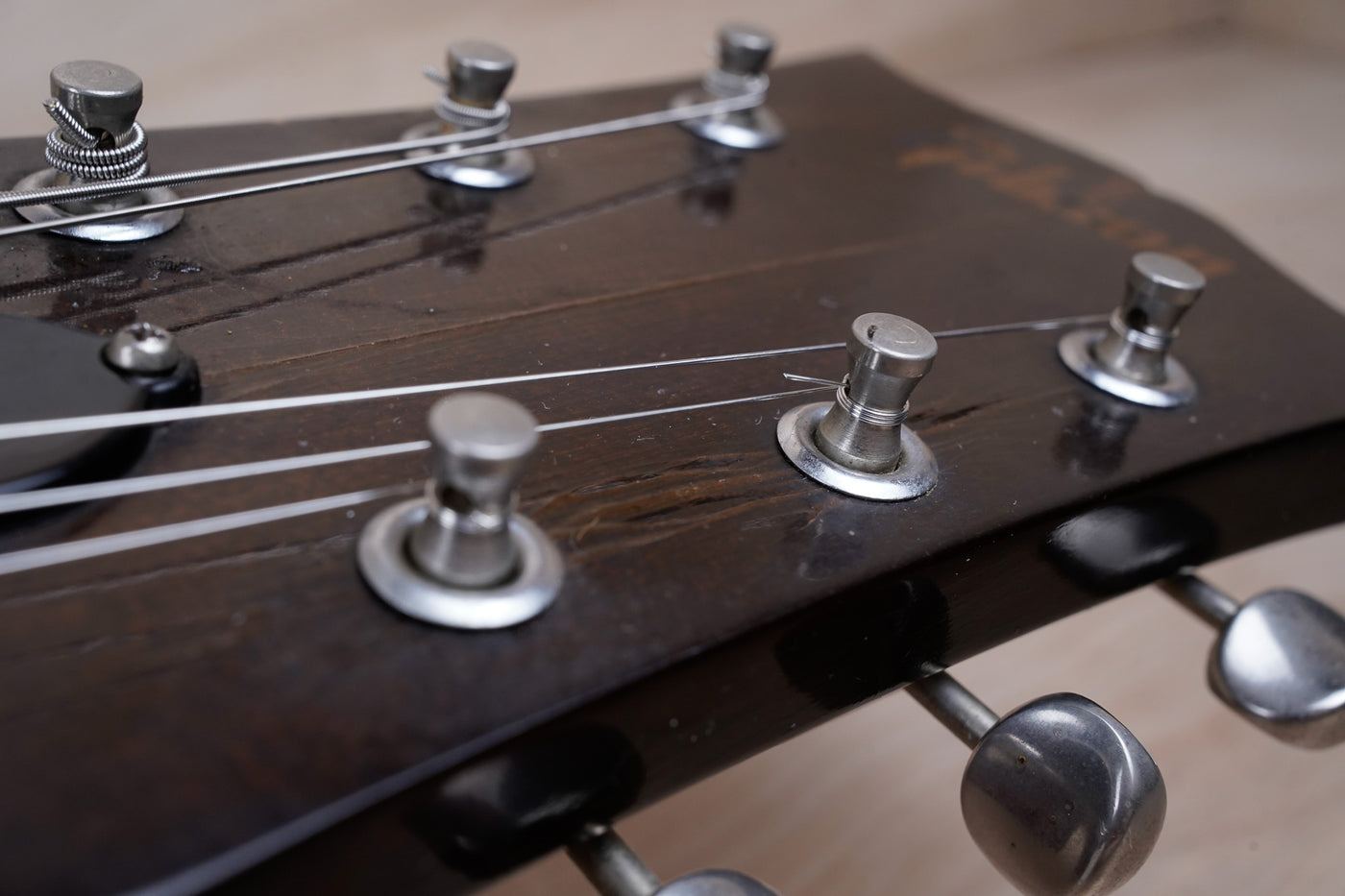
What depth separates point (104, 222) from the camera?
1.97ft

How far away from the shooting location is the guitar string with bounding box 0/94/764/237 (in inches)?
23.2

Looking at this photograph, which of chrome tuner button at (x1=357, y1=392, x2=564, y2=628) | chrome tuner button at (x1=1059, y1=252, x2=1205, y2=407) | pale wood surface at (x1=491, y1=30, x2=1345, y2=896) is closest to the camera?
chrome tuner button at (x1=357, y1=392, x2=564, y2=628)

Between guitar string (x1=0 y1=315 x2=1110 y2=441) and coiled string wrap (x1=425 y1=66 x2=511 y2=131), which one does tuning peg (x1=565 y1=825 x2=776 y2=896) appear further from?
coiled string wrap (x1=425 y1=66 x2=511 y2=131)

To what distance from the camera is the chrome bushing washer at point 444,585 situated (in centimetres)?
44

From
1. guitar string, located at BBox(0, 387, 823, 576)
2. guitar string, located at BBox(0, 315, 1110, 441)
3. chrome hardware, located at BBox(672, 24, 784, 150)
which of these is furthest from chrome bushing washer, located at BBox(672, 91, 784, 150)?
guitar string, located at BBox(0, 387, 823, 576)

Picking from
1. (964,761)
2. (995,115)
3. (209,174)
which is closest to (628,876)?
(209,174)

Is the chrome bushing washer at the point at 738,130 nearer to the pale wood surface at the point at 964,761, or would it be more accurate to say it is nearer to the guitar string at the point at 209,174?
the guitar string at the point at 209,174

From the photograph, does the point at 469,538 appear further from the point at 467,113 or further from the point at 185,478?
the point at 467,113

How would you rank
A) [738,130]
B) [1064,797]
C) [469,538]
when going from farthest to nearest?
[738,130] < [1064,797] < [469,538]

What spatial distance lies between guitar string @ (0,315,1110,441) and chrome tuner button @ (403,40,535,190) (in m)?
0.20

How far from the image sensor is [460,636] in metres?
0.43

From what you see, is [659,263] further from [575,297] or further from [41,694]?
[41,694]

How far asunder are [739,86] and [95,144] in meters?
0.47

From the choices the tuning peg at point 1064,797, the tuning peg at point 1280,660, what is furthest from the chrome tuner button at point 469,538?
the tuning peg at point 1280,660
